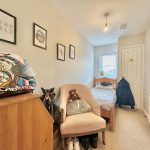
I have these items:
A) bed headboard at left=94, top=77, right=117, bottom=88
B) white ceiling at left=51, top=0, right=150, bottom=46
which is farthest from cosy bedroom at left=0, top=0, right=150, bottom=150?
bed headboard at left=94, top=77, right=117, bottom=88

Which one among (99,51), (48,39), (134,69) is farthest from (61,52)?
(99,51)

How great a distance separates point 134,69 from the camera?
3.95 meters

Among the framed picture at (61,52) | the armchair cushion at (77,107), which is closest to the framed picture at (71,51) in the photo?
the framed picture at (61,52)

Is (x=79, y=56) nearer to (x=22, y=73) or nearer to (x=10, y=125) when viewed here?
(x=22, y=73)

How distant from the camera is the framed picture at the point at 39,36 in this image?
5.57 feet

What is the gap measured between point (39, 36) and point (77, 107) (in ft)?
4.39

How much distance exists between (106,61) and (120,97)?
1.68 m

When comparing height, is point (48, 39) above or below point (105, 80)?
above

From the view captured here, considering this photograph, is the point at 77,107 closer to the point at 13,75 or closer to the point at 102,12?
the point at 13,75

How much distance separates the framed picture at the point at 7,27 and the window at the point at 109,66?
13.3ft

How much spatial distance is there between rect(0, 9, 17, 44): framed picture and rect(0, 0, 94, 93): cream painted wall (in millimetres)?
52

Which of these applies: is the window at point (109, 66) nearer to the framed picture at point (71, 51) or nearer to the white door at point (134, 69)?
the white door at point (134, 69)

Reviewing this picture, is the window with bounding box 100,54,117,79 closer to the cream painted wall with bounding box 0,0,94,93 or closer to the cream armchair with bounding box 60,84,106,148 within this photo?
the cream painted wall with bounding box 0,0,94,93

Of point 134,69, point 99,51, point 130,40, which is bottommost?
point 134,69
